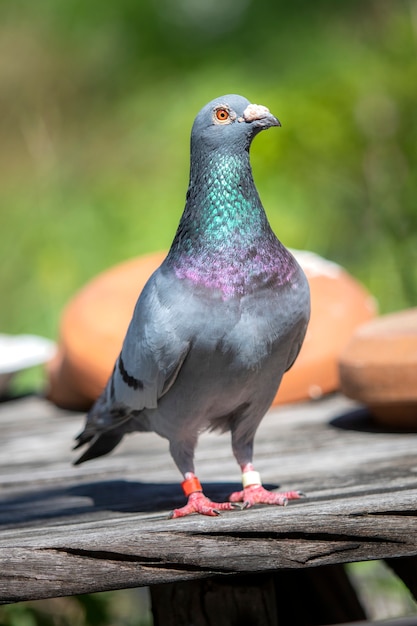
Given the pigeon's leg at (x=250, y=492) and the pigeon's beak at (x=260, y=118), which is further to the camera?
the pigeon's leg at (x=250, y=492)

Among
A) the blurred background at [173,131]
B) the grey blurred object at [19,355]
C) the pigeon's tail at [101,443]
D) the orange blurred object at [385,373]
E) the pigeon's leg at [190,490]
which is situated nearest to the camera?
the pigeon's leg at [190,490]

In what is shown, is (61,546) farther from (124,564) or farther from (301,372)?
(301,372)

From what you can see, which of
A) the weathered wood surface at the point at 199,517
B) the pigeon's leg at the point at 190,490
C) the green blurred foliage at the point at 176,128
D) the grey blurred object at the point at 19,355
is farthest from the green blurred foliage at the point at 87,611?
the green blurred foliage at the point at 176,128

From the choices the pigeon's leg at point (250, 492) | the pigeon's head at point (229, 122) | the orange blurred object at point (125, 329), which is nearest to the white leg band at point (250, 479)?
the pigeon's leg at point (250, 492)

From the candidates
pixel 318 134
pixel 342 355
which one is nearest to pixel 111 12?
pixel 318 134

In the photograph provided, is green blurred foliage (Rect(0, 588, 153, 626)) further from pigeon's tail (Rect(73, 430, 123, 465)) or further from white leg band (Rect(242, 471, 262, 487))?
white leg band (Rect(242, 471, 262, 487))

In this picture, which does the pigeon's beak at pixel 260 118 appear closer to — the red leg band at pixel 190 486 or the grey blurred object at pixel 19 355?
the red leg band at pixel 190 486

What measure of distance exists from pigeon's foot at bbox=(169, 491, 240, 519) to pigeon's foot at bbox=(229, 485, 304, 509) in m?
0.05

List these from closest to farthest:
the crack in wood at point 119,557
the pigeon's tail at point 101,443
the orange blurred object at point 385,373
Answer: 1. the crack in wood at point 119,557
2. the pigeon's tail at point 101,443
3. the orange blurred object at point 385,373

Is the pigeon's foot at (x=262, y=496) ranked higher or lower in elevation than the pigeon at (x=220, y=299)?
lower

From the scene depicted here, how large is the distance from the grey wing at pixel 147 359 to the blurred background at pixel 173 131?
3.98 feet

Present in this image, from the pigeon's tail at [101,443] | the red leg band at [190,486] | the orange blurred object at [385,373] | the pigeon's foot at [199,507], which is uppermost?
the pigeon's tail at [101,443]

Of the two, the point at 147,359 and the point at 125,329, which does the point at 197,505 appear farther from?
the point at 125,329

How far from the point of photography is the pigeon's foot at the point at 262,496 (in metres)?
2.27
